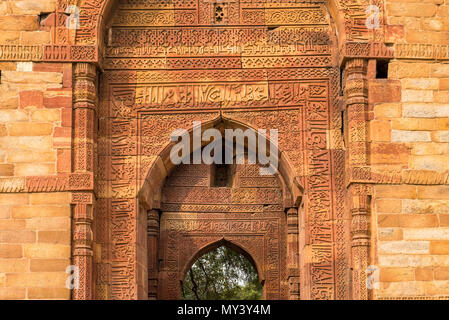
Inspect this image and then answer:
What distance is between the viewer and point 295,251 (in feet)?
47.4

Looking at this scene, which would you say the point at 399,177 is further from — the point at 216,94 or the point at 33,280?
the point at 33,280

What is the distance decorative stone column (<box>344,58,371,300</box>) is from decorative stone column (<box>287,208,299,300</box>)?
11.6 feet

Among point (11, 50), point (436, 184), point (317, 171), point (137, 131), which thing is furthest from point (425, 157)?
point (11, 50)

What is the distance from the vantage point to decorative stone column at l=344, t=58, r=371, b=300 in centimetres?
1053

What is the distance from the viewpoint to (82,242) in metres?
10.5

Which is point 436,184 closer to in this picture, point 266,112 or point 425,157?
point 425,157

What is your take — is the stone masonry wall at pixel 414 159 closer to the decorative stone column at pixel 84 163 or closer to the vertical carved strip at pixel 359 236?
the vertical carved strip at pixel 359 236

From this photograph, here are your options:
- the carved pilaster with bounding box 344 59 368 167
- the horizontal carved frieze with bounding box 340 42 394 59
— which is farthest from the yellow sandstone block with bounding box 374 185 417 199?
the horizontal carved frieze with bounding box 340 42 394 59

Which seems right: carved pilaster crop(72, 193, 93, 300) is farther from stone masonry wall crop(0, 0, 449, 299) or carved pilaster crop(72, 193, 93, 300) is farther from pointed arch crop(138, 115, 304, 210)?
pointed arch crop(138, 115, 304, 210)

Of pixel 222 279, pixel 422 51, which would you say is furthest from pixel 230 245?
pixel 222 279

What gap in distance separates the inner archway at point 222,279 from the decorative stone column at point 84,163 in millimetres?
12794

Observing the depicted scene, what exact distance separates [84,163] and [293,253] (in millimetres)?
4673

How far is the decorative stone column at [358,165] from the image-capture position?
415 inches

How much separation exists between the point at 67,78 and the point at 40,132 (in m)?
0.67
